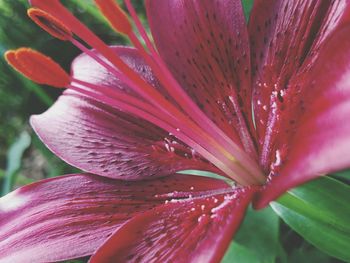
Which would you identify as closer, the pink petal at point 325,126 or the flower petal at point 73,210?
the pink petal at point 325,126

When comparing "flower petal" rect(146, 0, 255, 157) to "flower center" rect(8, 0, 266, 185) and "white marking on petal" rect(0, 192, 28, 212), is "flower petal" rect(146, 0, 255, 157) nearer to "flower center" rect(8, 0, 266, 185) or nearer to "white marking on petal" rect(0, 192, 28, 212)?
"flower center" rect(8, 0, 266, 185)

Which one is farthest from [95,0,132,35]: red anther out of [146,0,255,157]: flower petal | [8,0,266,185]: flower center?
[146,0,255,157]: flower petal

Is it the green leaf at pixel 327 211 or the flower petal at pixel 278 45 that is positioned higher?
the flower petal at pixel 278 45

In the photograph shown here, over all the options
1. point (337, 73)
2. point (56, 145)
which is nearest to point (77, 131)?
point (56, 145)

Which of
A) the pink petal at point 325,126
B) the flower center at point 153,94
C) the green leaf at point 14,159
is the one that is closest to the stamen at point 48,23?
the flower center at point 153,94

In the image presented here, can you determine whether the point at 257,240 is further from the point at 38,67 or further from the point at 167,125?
the point at 38,67

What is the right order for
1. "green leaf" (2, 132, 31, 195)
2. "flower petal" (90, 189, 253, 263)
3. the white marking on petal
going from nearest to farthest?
"flower petal" (90, 189, 253, 263) → the white marking on petal → "green leaf" (2, 132, 31, 195)

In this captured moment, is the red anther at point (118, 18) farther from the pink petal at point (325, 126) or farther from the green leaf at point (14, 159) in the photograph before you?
the green leaf at point (14, 159)
